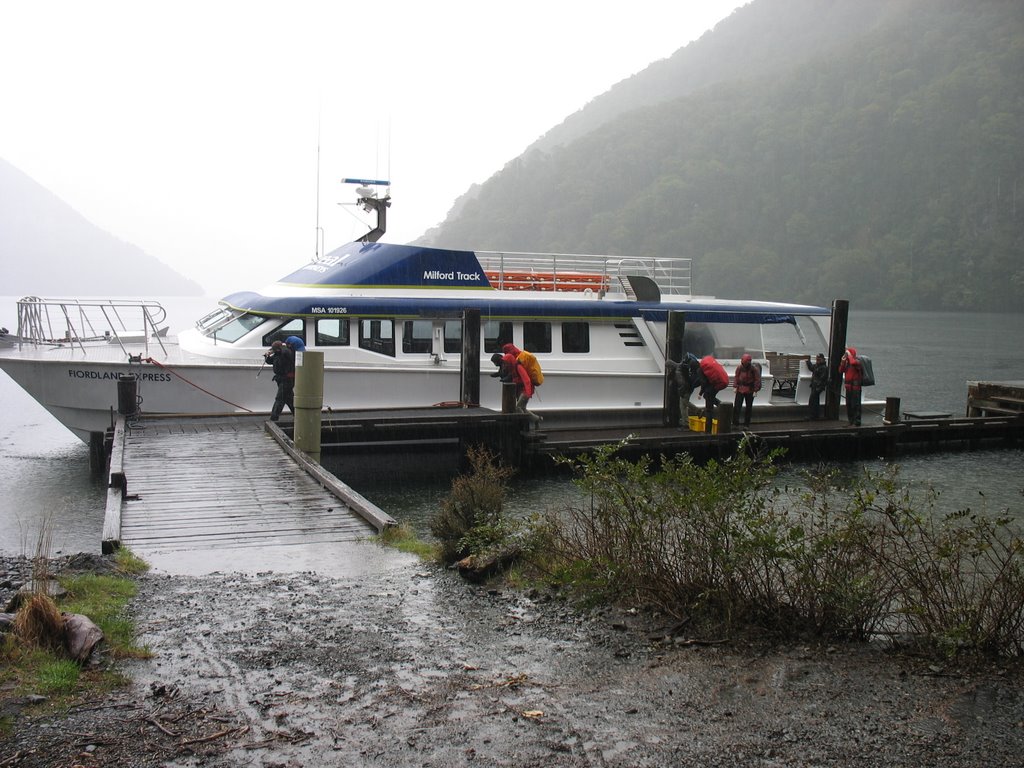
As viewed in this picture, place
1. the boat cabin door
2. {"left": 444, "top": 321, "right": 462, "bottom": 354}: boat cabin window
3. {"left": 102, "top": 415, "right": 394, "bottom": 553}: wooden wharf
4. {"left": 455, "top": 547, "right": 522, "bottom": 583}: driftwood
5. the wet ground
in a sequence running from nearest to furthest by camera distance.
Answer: the wet ground, {"left": 455, "top": 547, "right": 522, "bottom": 583}: driftwood, {"left": 102, "top": 415, "right": 394, "bottom": 553}: wooden wharf, the boat cabin door, {"left": 444, "top": 321, "right": 462, "bottom": 354}: boat cabin window

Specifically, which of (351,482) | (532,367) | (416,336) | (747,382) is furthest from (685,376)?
(351,482)

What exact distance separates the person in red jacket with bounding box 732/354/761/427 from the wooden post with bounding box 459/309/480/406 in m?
4.97

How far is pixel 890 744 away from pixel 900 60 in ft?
471

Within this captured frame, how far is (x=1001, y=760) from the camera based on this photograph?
4.21m

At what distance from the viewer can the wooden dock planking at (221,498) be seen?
→ 8602mm

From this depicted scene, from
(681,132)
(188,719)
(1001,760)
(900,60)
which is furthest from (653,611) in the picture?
(900,60)

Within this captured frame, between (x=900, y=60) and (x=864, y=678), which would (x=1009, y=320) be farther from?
(x=864, y=678)

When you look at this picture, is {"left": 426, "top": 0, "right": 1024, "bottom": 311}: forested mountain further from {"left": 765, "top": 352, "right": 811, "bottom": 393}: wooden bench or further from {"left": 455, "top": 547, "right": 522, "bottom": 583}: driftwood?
{"left": 455, "top": 547, "right": 522, "bottom": 583}: driftwood

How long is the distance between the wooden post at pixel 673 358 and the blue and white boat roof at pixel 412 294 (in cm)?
104

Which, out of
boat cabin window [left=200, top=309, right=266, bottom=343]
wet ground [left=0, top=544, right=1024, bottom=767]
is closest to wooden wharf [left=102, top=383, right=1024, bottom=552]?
boat cabin window [left=200, top=309, right=266, bottom=343]

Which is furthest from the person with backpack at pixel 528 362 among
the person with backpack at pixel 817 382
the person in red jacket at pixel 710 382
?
the person with backpack at pixel 817 382

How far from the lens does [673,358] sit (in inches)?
702

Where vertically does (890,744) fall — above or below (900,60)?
below

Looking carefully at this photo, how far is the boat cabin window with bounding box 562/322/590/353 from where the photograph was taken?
18.3 metres
